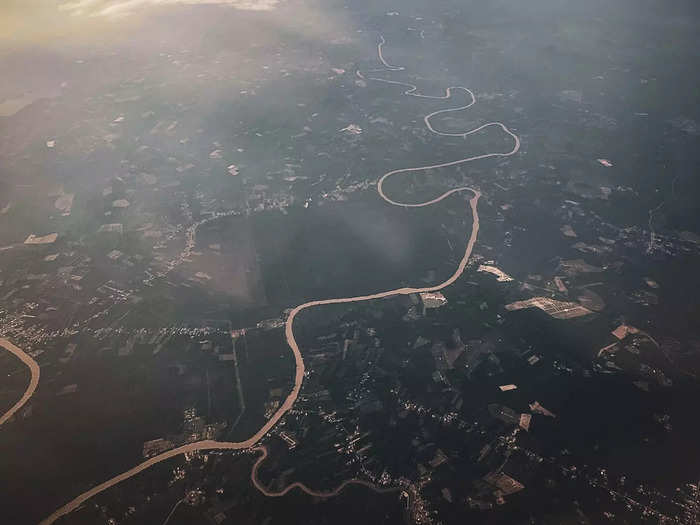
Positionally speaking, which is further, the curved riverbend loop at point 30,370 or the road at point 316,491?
the curved riverbend loop at point 30,370

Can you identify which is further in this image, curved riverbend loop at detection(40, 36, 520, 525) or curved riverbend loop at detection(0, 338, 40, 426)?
curved riverbend loop at detection(0, 338, 40, 426)

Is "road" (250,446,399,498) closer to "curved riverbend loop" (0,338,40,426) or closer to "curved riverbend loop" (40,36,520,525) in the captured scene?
"curved riverbend loop" (40,36,520,525)

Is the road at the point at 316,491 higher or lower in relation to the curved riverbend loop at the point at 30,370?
lower

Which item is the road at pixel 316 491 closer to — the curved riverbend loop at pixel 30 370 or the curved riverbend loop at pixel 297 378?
the curved riverbend loop at pixel 297 378

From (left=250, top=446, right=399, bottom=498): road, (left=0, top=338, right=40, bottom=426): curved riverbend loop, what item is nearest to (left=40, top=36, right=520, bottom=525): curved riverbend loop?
(left=250, top=446, right=399, bottom=498): road

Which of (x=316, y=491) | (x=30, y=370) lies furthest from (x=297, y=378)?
(x=30, y=370)

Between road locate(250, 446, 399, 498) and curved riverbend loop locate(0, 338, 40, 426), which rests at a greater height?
curved riverbend loop locate(0, 338, 40, 426)

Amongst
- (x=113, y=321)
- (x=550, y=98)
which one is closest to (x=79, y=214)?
(x=113, y=321)

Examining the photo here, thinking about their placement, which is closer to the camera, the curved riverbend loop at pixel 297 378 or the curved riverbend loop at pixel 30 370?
the curved riverbend loop at pixel 297 378

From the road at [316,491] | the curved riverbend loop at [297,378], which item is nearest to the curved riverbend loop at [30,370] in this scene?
the curved riverbend loop at [297,378]
